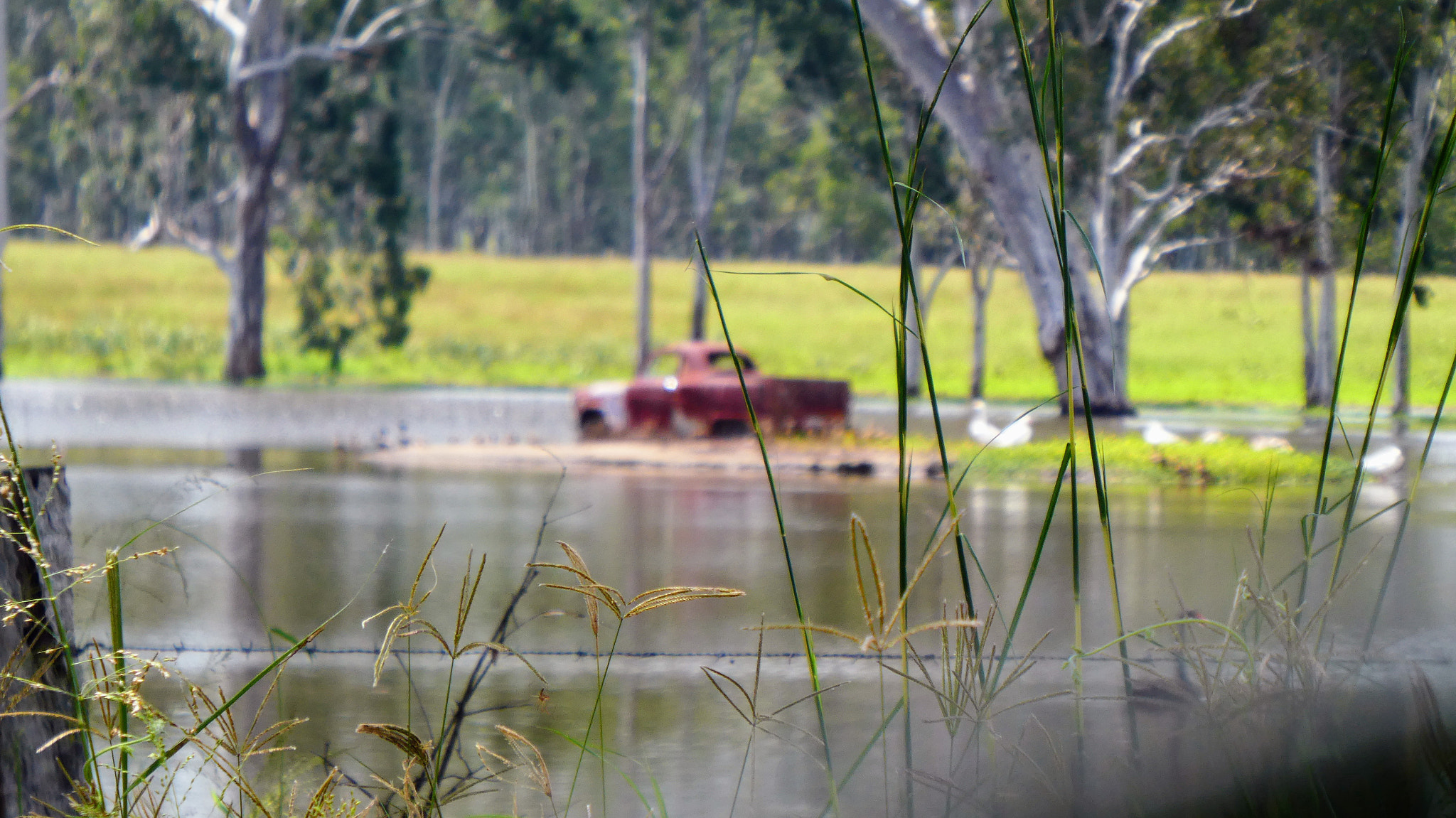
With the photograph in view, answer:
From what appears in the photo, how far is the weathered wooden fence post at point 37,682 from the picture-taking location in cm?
259

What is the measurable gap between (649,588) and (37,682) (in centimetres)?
524

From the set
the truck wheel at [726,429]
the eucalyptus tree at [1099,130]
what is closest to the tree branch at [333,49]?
the eucalyptus tree at [1099,130]

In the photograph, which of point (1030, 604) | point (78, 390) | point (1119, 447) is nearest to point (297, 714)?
point (1030, 604)

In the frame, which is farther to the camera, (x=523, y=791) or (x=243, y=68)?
(x=243, y=68)

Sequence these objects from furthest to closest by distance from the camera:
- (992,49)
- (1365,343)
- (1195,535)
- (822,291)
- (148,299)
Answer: (822,291) < (148,299) < (1365,343) < (992,49) < (1195,535)

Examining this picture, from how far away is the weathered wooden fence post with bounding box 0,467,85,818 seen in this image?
2.59 m

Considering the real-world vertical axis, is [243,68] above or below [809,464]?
above

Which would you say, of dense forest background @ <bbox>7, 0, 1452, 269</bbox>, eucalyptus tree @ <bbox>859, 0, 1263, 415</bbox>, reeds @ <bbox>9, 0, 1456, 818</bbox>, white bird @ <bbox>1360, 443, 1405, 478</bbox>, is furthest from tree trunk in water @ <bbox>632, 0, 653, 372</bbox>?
reeds @ <bbox>9, 0, 1456, 818</bbox>

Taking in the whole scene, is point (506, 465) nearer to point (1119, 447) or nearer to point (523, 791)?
point (1119, 447)

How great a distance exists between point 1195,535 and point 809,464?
4692mm

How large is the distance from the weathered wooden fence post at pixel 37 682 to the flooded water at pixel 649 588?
202mm

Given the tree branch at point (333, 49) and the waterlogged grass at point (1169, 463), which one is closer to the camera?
the waterlogged grass at point (1169, 463)

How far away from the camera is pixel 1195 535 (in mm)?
9336

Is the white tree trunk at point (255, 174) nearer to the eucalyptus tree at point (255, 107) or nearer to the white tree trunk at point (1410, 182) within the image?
the eucalyptus tree at point (255, 107)
